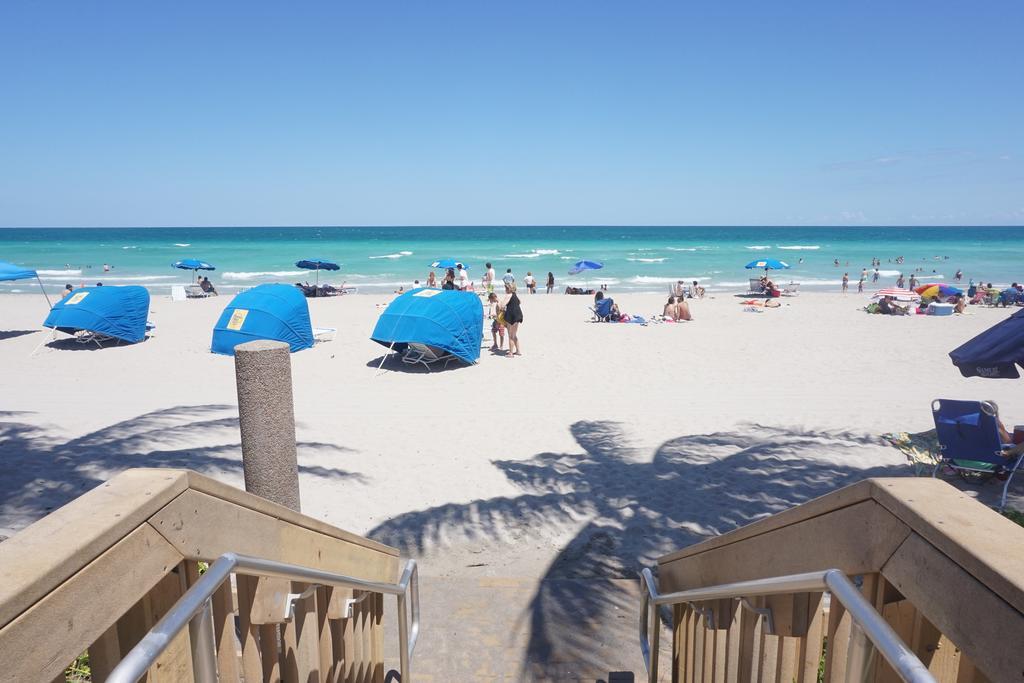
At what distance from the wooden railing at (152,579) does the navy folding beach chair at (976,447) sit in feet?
26.0

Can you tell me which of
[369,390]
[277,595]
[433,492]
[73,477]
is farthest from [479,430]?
[277,595]

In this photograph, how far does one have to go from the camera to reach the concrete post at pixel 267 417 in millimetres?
3904

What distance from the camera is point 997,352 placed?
6.83 meters

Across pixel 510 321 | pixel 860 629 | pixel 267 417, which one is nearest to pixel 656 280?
pixel 510 321

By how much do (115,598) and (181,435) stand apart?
922 centimetres

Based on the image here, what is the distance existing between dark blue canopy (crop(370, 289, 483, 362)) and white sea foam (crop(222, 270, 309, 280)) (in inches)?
1312

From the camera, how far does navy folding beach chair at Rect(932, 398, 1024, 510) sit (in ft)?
24.5

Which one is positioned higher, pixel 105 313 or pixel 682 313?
pixel 105 313

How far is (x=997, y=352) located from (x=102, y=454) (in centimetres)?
1075

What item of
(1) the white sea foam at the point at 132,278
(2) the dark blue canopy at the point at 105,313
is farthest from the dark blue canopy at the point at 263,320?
(1) the white sea foam at the point at 132,278

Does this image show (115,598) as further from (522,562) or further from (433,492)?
(433,492)

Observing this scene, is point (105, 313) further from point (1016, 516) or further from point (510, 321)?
point (1016, 516)

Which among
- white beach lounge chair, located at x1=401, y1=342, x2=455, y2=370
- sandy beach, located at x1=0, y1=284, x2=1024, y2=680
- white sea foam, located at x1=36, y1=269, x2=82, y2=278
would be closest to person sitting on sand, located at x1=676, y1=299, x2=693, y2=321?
sandy beach, located at x1=0, y1=284, x2=1024, y2=680

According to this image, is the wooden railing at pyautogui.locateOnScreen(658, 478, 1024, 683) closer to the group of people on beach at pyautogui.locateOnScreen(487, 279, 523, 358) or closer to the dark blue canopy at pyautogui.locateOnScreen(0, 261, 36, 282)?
the group of people on beach at pyautogui.locateOnScreen(487, 279, 523, 358)
